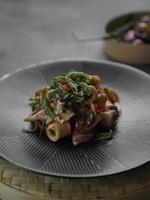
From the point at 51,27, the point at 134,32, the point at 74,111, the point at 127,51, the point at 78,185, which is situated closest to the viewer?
the point at 78,185

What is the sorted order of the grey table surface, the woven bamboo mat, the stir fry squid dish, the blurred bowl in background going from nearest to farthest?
the woven bamboo mat < the stir fry squid dish < the blurred bowl in background < the grey table surface

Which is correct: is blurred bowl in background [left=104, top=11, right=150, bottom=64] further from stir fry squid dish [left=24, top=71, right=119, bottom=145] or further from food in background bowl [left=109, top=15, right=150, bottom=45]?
stir fry squid dish [left=24, top=71, right=119, bottom=145]

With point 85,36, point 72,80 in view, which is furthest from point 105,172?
point 85,36

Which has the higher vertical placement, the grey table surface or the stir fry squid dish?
the grey table surface

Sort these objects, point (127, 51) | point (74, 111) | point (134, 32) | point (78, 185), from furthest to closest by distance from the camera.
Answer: point (134, 32)
point (127, 51)
point (74, 111)
point (78, 185)

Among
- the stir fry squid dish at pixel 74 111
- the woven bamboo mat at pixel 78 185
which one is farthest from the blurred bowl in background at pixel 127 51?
the woven bamboo mat at pixel 78 185

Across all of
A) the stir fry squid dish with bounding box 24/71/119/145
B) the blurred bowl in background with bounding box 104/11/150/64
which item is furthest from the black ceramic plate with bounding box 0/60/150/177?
the blurred bowl in background with bounding box 104/11/150/64

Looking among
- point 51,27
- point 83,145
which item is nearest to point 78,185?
point 83,145

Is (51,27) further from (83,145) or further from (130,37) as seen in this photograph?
(83,145)

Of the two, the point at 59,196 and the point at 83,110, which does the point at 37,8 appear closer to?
the point at 83,110
